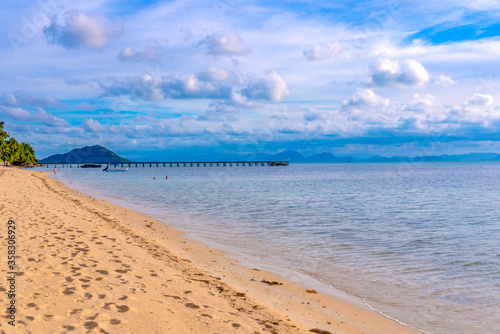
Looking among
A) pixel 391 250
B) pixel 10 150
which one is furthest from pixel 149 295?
pixel 10 150

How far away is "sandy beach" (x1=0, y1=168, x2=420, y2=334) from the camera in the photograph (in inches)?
224

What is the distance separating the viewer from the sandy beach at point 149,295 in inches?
224

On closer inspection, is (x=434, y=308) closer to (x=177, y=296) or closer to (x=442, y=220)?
(x=177, y=296)

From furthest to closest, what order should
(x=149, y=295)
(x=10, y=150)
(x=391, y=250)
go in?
(x=10, y=150) → (x=391, y=250) → (x=149, y=295)

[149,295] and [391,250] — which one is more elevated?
[149,295]

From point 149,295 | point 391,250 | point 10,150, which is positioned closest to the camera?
point 149,295

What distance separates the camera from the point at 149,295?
→ 687cm

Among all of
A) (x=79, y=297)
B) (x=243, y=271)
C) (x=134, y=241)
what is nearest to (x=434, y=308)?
(x=243, y=271)

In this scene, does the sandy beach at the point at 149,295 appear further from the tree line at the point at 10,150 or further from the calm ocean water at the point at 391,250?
the tree line at the point at 10,150

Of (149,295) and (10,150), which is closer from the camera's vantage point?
(149,295)

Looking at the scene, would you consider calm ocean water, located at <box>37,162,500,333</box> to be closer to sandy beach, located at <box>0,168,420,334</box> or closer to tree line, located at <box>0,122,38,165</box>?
sandy beach, located at <box>0,168,420,334</box>

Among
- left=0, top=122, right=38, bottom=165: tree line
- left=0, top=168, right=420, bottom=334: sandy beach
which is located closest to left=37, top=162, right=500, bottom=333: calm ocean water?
left=0, top=168, right=420, bottom=334: sandy beach

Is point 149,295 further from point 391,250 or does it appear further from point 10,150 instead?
point 10,150

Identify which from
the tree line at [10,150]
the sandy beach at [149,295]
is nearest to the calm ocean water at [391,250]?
the sandy beach at [149,295]
